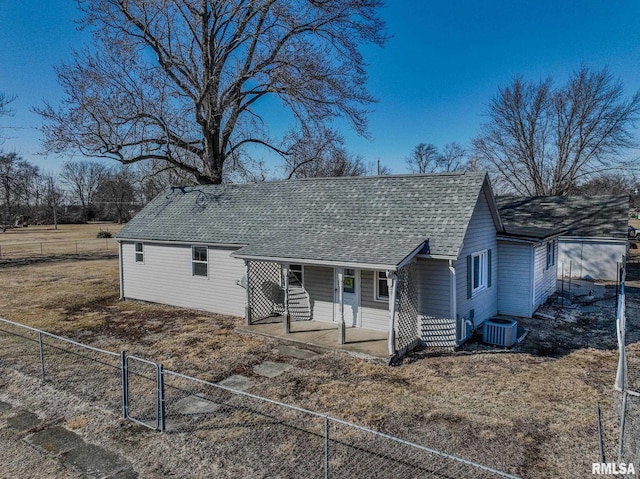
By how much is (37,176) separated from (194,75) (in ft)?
228

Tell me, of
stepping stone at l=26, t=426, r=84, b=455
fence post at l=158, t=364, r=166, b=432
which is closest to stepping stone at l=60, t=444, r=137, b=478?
stepping stone at l=26, t=426, r=84, b=455

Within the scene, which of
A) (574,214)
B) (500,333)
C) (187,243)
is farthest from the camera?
(574,214)

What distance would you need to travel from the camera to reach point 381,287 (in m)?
11.7

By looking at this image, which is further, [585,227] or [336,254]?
[585,227]

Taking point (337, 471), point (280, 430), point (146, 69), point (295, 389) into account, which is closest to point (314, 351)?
point (295, 389)

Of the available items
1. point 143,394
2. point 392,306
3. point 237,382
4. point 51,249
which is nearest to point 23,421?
point 143,394

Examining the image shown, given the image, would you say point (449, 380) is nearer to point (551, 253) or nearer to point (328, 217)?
point (328, 217)

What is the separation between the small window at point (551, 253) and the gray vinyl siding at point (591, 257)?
6.52m

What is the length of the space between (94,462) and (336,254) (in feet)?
22.7

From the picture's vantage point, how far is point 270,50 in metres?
21.7

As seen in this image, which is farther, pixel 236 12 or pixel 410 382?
pixel 236 12

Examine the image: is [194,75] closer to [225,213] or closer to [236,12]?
[236,12]

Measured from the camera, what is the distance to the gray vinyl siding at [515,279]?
1416cm

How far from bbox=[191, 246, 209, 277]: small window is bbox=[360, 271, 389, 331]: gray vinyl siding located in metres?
6.47
